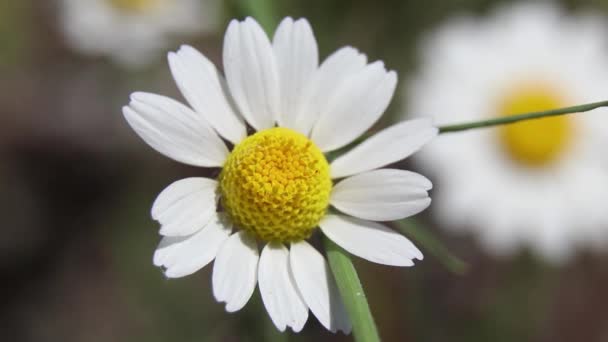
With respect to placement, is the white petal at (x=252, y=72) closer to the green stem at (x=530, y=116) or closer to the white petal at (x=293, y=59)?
the white petal at (x=293, y=59)

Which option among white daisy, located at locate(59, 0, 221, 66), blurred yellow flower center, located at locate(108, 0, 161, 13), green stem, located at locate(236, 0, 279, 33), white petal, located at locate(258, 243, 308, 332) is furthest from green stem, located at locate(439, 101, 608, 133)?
blurred yellow flower center, located at locate(108, 0, 161, 13)

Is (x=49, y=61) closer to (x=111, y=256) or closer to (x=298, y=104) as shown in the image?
(x=111, y=256)

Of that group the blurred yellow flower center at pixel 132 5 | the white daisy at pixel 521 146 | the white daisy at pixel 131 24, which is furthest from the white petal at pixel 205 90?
the blurred yellow flower center at pixel 132 5

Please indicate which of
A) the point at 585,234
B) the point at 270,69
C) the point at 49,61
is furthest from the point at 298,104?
the point at 49,61

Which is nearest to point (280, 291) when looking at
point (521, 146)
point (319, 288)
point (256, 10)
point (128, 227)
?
point (319, 288)

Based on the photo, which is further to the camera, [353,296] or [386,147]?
[386,147]

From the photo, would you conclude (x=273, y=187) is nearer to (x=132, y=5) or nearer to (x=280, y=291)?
(x=280, y=291)
